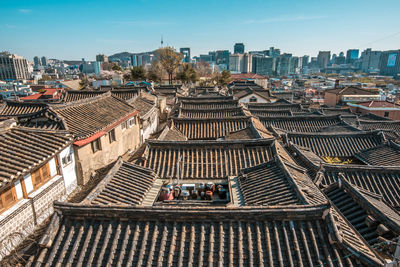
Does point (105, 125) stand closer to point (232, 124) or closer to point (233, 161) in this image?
point (233, 161)

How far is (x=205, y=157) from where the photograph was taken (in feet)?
44.4

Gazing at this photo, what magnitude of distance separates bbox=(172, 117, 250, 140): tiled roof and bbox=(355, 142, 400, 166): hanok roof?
9215 mm

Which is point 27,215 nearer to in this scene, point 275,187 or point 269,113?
point 275,187

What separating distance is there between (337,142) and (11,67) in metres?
190

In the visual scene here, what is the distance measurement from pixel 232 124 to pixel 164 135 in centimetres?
668

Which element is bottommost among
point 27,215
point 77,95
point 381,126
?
point 381,126

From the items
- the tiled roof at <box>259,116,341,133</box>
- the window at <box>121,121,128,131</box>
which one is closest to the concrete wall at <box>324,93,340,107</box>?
the tiled roof at <box>259,116,341,133</box>

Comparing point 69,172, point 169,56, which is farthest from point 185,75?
point 69,172

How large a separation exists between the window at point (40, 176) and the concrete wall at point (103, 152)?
1914mm

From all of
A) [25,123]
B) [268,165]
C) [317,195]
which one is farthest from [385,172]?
[25,123]

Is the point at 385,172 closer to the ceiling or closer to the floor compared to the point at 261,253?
closer to the floor

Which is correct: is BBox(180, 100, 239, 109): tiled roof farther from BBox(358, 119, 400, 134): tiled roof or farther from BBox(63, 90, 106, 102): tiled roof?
BBox(358, 119, 400, 134): tiled roof

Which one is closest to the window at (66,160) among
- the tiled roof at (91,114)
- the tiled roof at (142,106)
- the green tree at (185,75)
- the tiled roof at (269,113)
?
the tiled roof at (91,114)

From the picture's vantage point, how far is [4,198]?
8492mm
